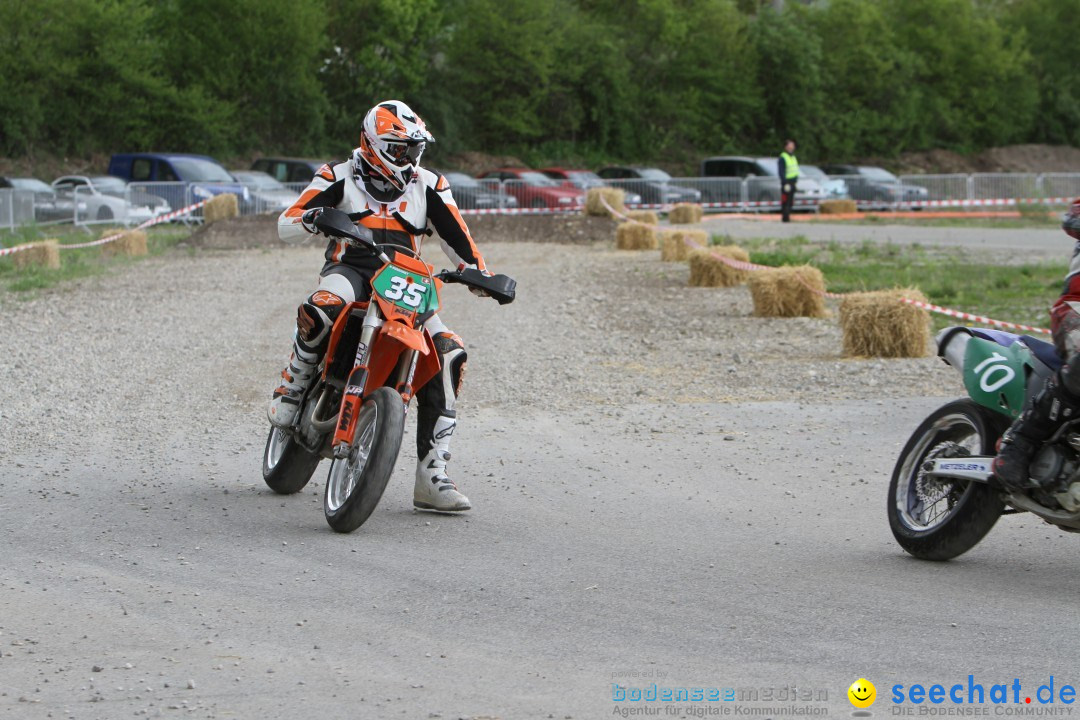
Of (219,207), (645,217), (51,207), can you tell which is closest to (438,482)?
(645,217)

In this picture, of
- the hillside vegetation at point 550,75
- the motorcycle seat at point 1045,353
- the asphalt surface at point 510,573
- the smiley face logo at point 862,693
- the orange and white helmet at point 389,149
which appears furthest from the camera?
the hillside vegetation at point 550,75

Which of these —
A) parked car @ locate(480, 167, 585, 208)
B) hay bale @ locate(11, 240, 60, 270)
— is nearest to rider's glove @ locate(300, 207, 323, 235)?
hay bale @ locate(11, 240, 60, 270)

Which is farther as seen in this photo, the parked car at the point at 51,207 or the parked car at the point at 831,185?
the parked car at the point at 831,185

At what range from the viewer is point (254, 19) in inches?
1948

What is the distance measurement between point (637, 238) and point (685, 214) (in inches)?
302

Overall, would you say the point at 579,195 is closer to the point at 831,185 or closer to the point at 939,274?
the point at 831,185

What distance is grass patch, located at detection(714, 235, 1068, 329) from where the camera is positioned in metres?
16.6

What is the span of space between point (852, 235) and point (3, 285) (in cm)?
1692

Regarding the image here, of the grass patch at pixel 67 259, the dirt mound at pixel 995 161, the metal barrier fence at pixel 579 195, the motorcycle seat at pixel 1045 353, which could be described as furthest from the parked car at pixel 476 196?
the motorcycle seat at pixel 1045 353

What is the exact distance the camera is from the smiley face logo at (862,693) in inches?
173

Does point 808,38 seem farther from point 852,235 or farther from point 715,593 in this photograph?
point 715,593

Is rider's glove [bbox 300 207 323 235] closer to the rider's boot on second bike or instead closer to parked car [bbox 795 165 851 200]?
the rider's boot on second bike

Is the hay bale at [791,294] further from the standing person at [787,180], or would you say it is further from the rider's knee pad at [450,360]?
the standing person at [787,180]

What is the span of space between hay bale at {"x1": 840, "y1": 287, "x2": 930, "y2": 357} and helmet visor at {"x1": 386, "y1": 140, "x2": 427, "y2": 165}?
21.8 feet
